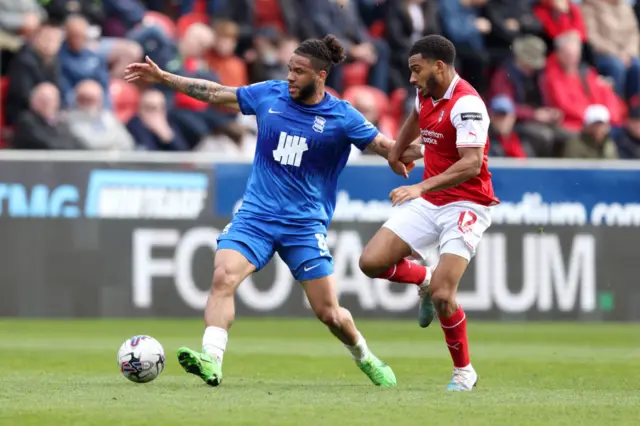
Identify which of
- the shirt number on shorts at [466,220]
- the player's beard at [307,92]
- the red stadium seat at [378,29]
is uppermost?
the player's beard at [307,92]

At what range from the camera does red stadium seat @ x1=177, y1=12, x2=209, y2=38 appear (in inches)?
772

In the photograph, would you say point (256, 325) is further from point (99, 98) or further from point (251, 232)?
point (251, 232)

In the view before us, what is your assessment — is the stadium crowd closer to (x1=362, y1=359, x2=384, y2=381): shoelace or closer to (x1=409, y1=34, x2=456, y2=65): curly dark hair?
(x1=362, y1=359, x2=384, y2=381): shoelace

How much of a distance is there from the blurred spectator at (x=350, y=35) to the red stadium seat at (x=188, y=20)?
1585 mm

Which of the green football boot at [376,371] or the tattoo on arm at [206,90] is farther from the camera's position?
the tattoo on arm at [206,90]

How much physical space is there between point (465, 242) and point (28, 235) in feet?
27.3

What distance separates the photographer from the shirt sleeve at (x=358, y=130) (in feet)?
33.6

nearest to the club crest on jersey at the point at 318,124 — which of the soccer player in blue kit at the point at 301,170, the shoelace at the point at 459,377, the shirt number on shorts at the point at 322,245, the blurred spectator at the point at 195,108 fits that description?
the soccer player in blue kit at the point at 301,170

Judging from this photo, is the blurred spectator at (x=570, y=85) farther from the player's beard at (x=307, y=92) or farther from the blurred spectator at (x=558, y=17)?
the player's beard at (x=307, y=92)

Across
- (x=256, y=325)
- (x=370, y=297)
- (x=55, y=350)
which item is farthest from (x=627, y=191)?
(x=55, y=350)

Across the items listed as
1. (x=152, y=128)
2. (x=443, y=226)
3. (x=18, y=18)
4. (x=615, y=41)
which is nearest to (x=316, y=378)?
(x=443, y=226)

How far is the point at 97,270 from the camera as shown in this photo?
17.4m

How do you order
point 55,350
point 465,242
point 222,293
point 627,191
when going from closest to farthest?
1. point 222,293
2. point 465,242
3. point 55,350
4. point 627,191

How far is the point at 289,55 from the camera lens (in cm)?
1967
